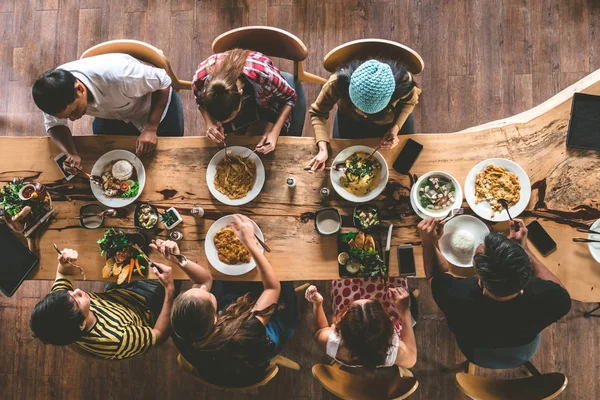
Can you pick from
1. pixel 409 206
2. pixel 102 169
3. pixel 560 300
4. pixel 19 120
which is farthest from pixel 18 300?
pixel 560 300

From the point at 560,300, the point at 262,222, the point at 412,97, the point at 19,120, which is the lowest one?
the point at 19,120

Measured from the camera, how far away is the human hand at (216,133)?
7.12 feet

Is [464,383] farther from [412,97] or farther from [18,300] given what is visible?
[18,300]

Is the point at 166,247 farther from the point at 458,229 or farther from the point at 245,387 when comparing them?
the point at 458,229

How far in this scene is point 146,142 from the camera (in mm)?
2252

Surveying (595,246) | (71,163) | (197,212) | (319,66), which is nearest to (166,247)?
(197,212)

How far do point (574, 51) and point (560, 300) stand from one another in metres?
2.27

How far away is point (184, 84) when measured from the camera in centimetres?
291

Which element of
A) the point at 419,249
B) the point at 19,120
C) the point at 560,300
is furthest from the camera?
the point at 19,120

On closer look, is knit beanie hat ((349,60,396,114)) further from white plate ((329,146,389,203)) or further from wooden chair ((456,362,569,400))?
wooden chair ((456,362,569,400))

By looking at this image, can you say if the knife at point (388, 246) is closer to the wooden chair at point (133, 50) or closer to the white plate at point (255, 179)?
the white plate at point (255, 179)

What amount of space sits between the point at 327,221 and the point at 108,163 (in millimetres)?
1231

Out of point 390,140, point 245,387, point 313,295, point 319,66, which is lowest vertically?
point 245,387

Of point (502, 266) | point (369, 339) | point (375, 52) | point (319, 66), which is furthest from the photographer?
point (319, 66)
